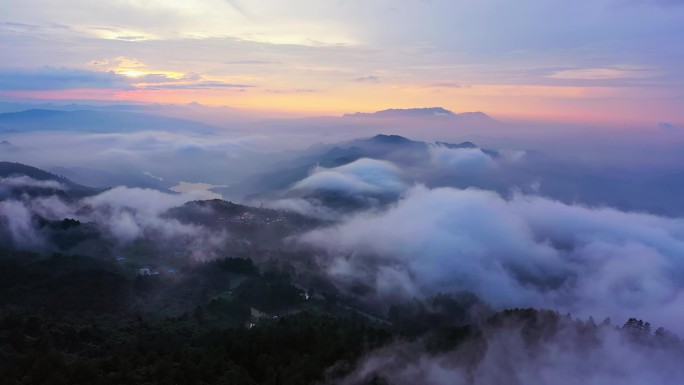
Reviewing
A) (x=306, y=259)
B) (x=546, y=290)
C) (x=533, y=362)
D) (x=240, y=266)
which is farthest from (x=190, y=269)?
(x=546, y=290)

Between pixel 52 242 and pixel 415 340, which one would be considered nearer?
pixel 415 340

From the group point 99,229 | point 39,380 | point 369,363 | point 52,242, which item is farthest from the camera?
point 99,229

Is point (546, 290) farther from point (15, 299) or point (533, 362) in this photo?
point (15, 299)

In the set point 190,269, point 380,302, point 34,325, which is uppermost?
point 34,325

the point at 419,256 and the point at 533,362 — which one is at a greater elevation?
the point at 533,362

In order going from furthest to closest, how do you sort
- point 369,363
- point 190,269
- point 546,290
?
point 546,290 → point 190,269 → point 369,363

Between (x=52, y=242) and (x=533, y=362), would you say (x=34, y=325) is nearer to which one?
(x=533, y=362)

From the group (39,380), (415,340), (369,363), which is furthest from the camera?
(415,340)

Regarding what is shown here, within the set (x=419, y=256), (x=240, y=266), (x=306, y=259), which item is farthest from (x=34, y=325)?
(x=419, y=256)

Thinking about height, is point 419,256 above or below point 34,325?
below
